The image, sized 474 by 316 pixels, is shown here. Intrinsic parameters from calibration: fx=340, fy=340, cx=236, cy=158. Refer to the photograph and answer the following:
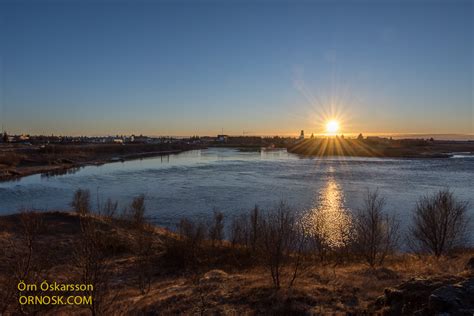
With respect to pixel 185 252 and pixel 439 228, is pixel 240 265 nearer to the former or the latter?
Answer: pixel 185 252

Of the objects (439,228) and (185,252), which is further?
(439,228)

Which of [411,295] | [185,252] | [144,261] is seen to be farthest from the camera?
[144,261]

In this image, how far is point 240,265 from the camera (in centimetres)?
1655

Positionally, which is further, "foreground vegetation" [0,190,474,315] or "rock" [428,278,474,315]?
"foreground vegetation" [0,190,474,315]

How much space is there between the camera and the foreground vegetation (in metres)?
8.48

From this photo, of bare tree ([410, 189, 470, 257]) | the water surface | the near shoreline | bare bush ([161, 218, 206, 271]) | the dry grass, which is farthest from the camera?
the near shoreline

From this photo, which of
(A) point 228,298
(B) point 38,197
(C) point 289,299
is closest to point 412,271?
(C) point 289,299

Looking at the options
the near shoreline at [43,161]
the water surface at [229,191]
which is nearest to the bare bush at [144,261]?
the water surface at [229,191]

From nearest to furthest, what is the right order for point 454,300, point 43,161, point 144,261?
point 454,300, point 144,261, point 43,161

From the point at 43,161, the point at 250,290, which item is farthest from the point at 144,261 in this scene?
the point at 43,161

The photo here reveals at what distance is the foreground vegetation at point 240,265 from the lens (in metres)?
8.48

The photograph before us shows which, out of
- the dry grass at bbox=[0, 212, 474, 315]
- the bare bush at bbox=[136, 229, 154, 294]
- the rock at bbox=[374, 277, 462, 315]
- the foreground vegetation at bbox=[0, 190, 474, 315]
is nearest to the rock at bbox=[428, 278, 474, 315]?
the foreground vegetation at bbox=[0, 190, 474, 315]

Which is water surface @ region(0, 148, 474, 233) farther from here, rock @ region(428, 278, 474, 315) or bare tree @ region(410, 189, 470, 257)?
rock @ region(428, 278, 474, 315)

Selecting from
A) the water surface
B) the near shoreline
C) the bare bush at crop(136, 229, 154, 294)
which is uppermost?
the near shoreline
